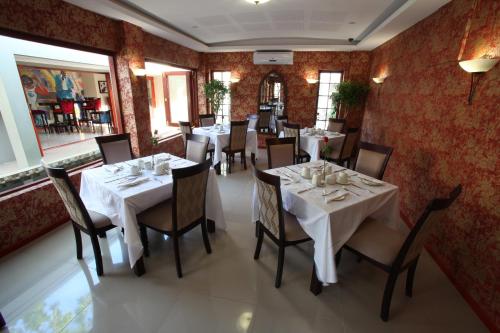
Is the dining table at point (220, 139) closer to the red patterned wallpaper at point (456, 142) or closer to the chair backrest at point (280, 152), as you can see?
the chair backrest at point (280, 152)

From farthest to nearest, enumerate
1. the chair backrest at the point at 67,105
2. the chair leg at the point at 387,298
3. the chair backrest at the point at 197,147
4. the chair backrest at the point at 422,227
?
the chair backrest at the point at 67,105
the chair backrest at the point at 197,147
the chair leg at the point at 387,298
the chair backrest at the point at 422,227

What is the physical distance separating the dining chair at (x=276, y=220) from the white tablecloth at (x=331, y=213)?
91mm

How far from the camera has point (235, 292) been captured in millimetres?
1957

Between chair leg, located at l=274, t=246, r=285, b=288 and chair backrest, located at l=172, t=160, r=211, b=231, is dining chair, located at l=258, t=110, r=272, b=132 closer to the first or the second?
chair backrest, located at l=172, t=160, r=211, b=231

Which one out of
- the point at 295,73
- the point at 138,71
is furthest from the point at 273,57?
the point at 138,71

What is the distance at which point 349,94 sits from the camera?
5.75m

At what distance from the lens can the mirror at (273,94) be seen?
21.8 feet

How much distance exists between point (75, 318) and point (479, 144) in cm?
358

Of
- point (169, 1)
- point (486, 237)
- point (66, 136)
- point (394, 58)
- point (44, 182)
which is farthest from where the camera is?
point (66, 136)

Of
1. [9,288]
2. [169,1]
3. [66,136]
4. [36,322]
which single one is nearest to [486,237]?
[36,322]

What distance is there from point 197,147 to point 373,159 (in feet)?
7.57

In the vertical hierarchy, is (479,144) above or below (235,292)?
above

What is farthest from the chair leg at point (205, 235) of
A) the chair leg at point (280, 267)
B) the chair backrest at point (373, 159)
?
the chair backrest at point (373, 159)

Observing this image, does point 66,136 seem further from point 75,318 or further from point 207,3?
point 75,318
